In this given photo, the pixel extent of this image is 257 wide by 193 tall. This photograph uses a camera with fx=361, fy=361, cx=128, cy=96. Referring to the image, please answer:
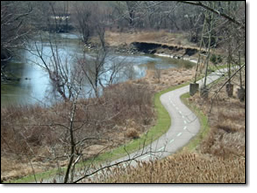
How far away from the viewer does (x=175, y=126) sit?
201 inches

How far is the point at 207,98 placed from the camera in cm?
398

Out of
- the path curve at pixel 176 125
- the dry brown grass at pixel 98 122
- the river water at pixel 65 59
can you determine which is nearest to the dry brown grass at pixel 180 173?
the path curve at pixel 176 125

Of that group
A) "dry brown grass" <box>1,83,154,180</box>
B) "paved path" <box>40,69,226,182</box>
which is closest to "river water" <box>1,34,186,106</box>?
"dry brown grass" <box>1,83,154,180</box>

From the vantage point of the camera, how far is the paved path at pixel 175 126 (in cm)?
441

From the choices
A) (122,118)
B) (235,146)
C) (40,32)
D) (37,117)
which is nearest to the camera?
(40,32)

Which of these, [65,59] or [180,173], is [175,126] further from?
[180,173]

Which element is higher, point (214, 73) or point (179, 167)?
point (214, 73)

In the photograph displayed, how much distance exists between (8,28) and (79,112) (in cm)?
144

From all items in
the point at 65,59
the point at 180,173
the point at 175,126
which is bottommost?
the point at 175,126

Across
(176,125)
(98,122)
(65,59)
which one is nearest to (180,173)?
(176,125)

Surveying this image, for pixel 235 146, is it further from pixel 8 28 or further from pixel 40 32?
pixel 8 28

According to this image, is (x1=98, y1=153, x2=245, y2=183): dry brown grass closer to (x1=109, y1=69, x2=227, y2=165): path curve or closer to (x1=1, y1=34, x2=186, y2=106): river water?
(x1=109, y1=69, x2=227, y2=165): path curve

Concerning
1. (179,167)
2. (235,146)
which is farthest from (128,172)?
(235,146)

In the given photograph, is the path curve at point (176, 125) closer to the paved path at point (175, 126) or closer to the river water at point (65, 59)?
the paved path at point (175, 126)
